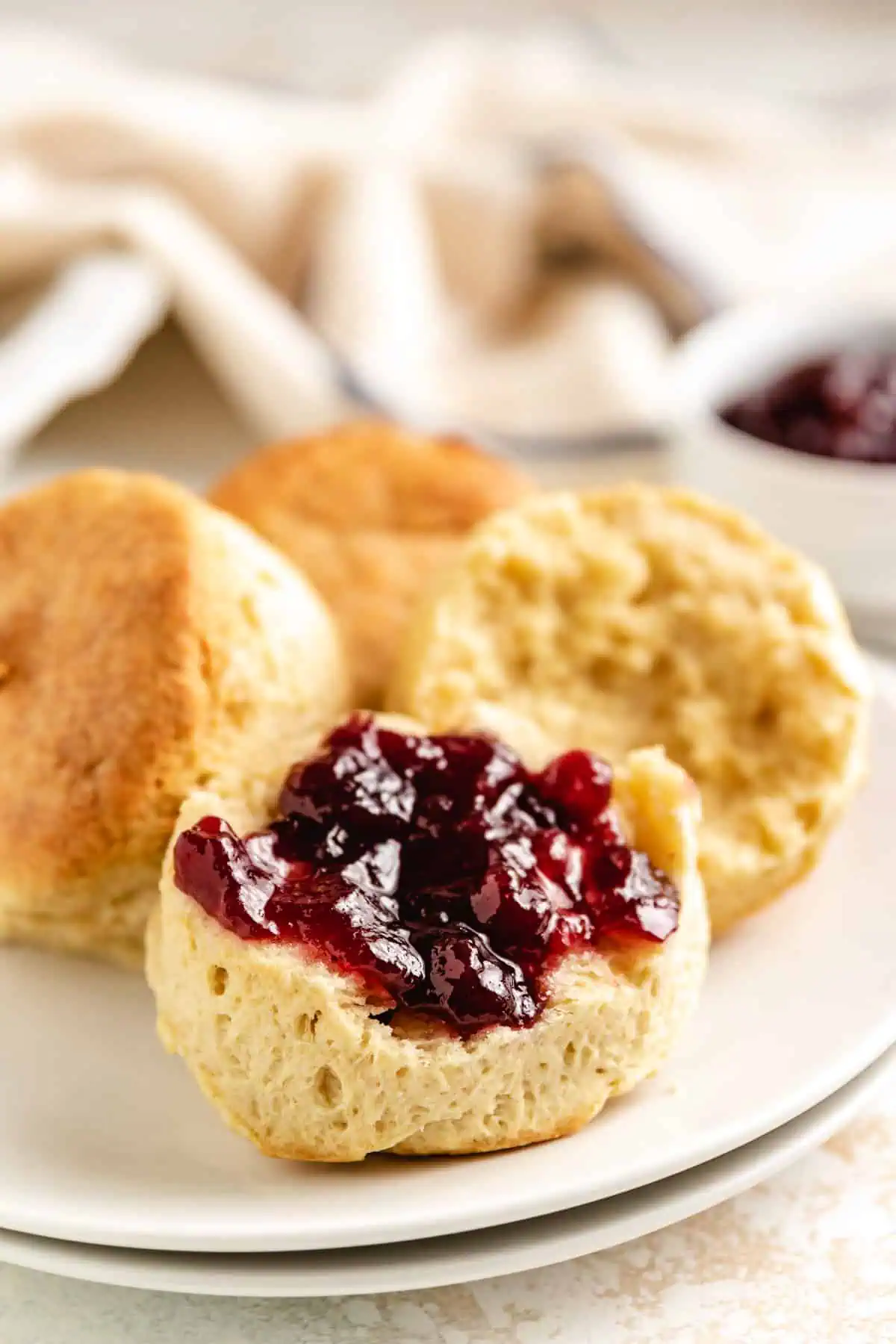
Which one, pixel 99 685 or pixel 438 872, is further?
pixel 99 685

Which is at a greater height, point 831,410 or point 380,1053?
point 380,1053

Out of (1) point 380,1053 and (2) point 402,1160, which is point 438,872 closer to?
(1) point 380,1053

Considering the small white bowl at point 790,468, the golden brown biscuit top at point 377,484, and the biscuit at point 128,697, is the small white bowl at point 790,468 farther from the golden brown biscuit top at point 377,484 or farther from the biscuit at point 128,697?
the biscuit at point 128,697

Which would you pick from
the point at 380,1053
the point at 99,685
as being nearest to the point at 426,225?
the point at 99,685

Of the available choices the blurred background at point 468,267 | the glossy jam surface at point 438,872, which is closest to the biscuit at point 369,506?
the glossy jam surface at point 438,872

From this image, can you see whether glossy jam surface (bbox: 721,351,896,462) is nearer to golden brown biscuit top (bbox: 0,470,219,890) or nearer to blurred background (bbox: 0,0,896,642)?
blurred background (bbox: 0,0,896,642)

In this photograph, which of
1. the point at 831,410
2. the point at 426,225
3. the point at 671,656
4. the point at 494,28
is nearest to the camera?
the point at 671,656

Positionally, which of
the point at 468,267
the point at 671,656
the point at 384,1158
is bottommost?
the point at 468,267
